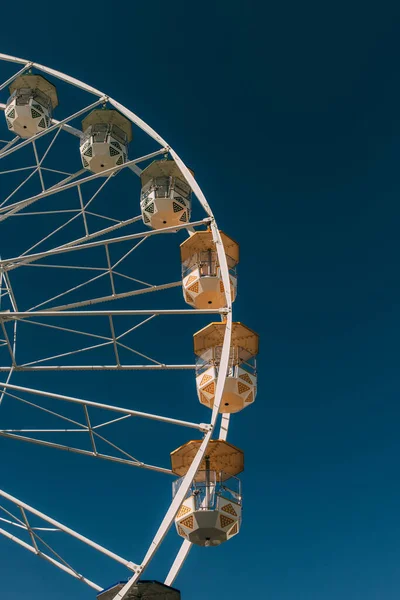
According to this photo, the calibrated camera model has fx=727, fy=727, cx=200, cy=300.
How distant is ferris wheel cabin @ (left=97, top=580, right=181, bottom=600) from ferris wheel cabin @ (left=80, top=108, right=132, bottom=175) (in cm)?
948

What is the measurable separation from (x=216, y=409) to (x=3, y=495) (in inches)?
135

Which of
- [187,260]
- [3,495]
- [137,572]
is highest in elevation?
[187,260]

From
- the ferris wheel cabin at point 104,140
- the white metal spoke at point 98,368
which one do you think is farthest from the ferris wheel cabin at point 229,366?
the ferris wheel cabin at point 104,140

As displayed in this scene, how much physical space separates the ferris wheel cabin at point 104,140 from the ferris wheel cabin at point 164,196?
3.42 feet

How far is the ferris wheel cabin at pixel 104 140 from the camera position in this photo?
16.8m

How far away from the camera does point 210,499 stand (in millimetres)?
11773

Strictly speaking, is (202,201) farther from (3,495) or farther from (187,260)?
(3,495)

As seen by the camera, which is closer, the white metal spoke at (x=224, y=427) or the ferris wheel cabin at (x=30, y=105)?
the white metal spoke at (x=224, y=427)

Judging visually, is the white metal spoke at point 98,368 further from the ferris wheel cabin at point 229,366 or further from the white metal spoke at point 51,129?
the white metal spoke at point 51,129

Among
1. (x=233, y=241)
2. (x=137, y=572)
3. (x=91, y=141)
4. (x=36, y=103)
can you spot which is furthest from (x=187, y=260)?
(x=137, y=572)

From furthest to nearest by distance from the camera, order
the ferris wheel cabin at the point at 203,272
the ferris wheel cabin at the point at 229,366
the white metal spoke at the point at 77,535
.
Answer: the ferris wheel cabin at the point at 203,272
the ferris wheel cabin at the point at 229,366
the white metal spoke at the point at 77,535

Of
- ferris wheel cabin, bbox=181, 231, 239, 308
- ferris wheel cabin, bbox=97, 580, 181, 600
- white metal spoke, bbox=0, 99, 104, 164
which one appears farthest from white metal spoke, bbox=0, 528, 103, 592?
white metal spoke, bbox=0, 99, 104, 164

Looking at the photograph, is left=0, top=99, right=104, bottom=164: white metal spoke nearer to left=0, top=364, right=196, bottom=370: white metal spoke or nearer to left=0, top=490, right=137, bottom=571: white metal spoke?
left=0, top=364, right=196, bottom=370: white metal spoke

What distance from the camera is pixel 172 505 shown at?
10.6 meters
